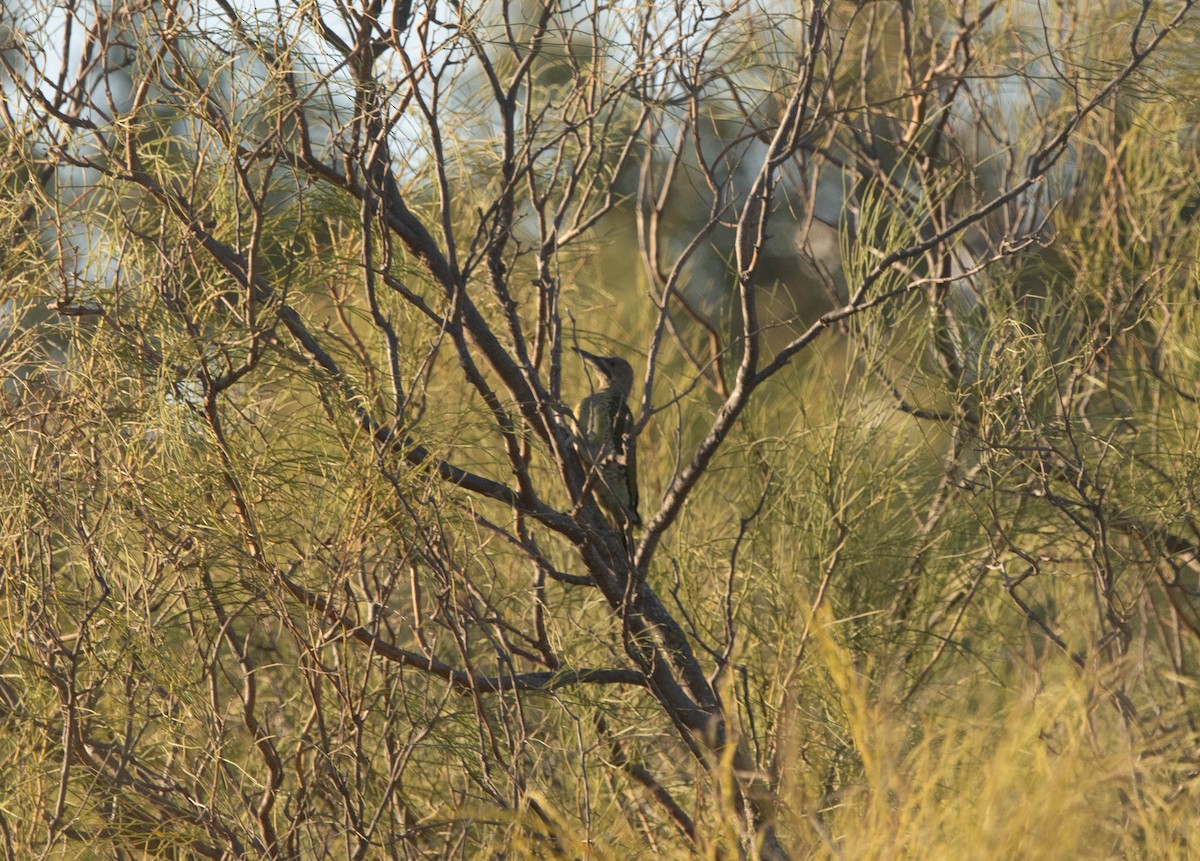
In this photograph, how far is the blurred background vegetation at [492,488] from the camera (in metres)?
2.00

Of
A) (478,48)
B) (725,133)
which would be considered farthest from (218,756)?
(725,133)

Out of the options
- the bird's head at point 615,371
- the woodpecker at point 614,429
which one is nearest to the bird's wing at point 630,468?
the woodpecker at point 614,429

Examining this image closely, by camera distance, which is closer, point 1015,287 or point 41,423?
point 41,423

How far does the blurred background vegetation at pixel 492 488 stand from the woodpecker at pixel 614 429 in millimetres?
189

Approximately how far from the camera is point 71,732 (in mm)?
1984

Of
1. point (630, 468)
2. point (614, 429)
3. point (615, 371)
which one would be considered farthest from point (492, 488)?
point (615, 371)

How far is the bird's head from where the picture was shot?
3634 mm

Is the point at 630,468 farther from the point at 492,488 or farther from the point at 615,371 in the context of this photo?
the point at 492,488

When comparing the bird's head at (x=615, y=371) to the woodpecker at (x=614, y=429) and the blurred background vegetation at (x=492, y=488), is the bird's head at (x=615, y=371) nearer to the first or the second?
the woodpecker at (x=614, y=429)

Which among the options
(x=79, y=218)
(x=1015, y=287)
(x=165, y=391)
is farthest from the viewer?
(x=1015, y=287)

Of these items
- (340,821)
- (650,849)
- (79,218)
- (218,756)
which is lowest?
(650,849)

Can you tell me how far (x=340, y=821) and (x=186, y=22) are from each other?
135 centimetres

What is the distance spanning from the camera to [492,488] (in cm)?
229

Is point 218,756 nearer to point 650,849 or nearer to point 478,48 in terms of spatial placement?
point 650,849
